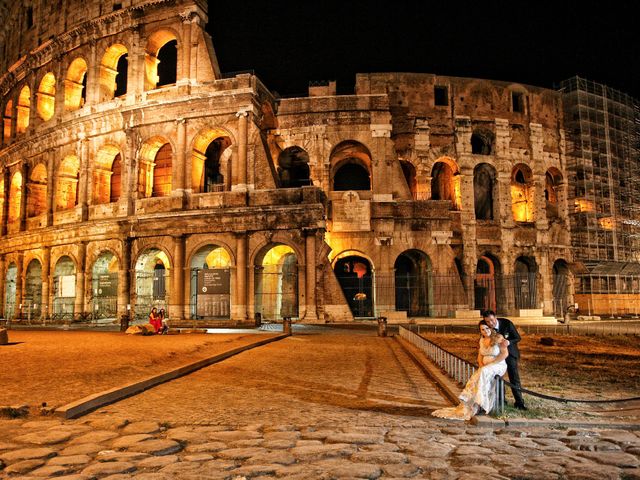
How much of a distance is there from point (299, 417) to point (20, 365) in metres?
5.99

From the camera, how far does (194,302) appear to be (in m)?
21.2

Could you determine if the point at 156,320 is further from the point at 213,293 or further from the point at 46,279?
the point at 46,279

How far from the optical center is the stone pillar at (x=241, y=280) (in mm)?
20312

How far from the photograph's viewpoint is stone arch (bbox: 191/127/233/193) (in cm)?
2186

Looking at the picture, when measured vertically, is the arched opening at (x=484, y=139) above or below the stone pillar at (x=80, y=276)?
above

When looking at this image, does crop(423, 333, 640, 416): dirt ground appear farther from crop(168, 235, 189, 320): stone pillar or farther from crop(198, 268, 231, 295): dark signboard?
crop(168, 235, 189, 320): stone pillar

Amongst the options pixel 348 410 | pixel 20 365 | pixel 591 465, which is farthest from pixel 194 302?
pixel 591 465

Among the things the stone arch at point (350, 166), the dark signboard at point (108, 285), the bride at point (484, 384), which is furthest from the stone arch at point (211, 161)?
the bride at point (484, 384)

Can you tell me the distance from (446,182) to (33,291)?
72.7 ft

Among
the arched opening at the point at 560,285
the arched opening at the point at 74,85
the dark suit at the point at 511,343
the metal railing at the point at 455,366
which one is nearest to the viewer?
the metal railing at the point at 455,366

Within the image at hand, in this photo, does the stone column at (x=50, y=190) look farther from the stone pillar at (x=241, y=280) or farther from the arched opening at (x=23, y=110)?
the stone pillar at (x=241, y=280)

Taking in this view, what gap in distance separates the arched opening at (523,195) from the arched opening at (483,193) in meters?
1.23

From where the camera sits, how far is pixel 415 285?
2545cm

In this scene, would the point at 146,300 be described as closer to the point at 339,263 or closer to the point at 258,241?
the point at 258,241
